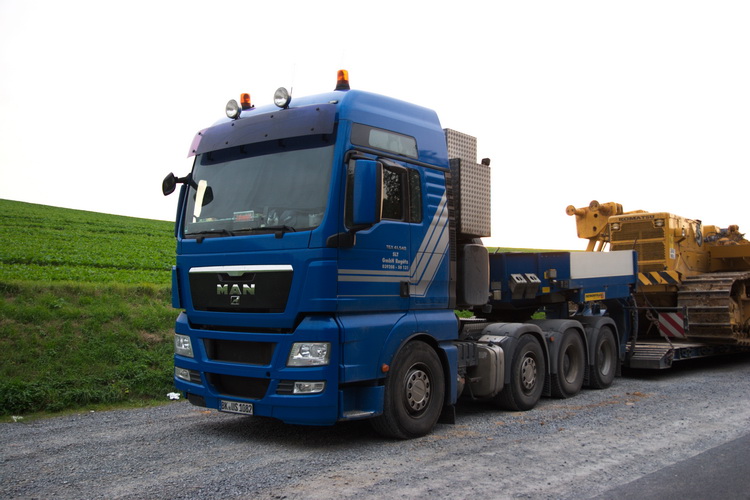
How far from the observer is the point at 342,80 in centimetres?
712

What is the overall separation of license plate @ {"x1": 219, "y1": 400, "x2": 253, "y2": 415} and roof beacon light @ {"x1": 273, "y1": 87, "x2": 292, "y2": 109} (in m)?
3.07

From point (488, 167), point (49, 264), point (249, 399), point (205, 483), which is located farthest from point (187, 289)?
point (49, 264)

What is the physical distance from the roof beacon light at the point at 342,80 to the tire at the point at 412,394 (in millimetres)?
2799

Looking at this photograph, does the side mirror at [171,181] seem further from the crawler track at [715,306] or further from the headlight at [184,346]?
the crawler track at [715,306]

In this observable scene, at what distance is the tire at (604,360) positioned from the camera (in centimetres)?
1058

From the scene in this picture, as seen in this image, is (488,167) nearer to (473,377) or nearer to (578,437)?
(473,377)

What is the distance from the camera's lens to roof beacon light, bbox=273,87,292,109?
698cm

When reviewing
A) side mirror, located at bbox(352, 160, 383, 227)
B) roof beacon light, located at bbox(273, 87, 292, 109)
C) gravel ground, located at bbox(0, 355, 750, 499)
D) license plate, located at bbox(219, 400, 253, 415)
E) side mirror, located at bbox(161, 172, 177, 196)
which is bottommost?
gravel ground, located at bbox(0, 355, 750, 499)

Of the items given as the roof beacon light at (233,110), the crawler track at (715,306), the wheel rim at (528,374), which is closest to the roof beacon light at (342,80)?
the roof beacon light at (233,110)

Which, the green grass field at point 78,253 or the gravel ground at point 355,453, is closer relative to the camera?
the gravel ground at point 355,453

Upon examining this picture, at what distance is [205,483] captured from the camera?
17.5 feet

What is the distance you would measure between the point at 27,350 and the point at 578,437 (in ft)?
26.1

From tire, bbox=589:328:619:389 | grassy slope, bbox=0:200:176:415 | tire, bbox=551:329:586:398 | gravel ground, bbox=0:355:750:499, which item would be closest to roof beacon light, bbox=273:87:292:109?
gravel ground, bbox=0:355:750:499

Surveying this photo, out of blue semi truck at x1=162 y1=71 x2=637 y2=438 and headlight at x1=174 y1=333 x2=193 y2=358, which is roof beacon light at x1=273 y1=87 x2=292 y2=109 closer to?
blue semi truck at x1=162 y1=71 x2=637 y2=438
